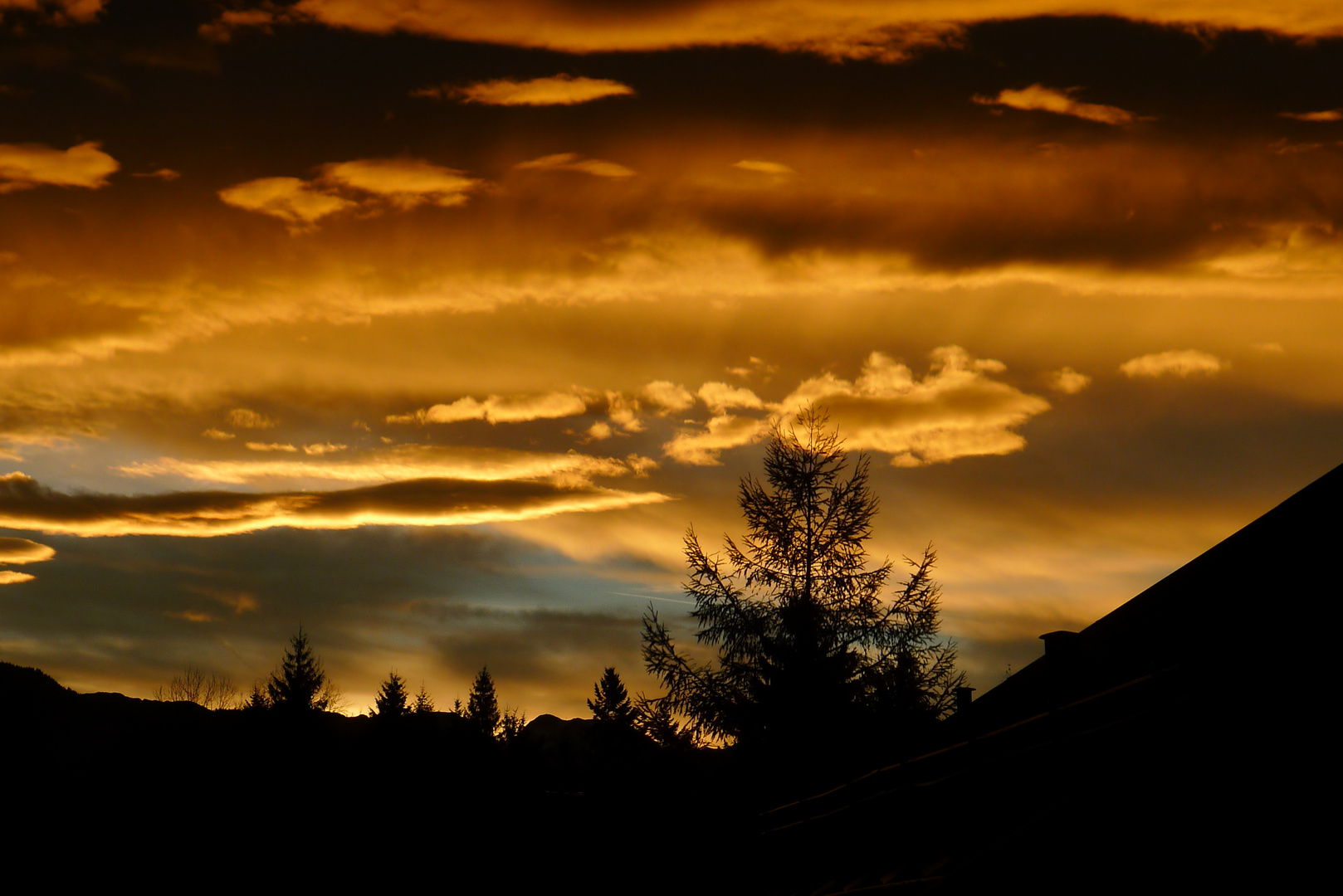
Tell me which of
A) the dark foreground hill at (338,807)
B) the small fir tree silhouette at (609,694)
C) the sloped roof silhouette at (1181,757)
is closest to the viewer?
the sloped roof silhouette at (1181,757)

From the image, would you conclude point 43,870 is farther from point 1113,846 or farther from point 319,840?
point 1113,846

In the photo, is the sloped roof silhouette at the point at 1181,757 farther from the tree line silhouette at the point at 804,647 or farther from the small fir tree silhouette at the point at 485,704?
the small fir tree silhouette at the point at 485,704

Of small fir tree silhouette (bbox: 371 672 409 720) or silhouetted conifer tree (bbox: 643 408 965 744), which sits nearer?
silhouetted conifer tree (bbox: 643 408 965 744)

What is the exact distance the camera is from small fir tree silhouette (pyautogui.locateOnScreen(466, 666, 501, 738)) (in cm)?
8419

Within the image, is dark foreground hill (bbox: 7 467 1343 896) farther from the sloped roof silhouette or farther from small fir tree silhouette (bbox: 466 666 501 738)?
small fir tree silhouette (bbox: 466 666 501 738)

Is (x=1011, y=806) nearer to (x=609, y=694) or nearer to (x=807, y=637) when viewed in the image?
(x=807, y=637)

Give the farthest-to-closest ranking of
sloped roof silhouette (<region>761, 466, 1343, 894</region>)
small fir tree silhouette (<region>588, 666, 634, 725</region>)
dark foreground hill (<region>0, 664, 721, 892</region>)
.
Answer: small fir tree silhouette (<region>588, 666, 634, 725</region>) → dark foreground hill (<region>0, 664, 721, 892</region>) → sloped roof silhouette (<region>761, 466, 1343, 894</region>)

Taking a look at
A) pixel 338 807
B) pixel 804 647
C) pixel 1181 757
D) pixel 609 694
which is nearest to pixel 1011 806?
pixel 1181 757

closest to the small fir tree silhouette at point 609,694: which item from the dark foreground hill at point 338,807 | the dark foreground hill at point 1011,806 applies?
the dark foreground hill at point 338,807

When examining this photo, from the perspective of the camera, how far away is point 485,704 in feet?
285

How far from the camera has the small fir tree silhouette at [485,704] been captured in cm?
8419

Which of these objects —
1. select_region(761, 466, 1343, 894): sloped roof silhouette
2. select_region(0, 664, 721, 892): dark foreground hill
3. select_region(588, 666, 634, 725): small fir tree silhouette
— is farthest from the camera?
select_region(588, 666, 634, 725): small fir tree silhouette

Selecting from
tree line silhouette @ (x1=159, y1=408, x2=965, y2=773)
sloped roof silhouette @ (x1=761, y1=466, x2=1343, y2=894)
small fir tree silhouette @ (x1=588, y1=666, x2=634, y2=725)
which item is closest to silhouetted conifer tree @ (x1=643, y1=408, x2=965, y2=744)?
tree line silhouette @ (x1=159, y1=408, x2=965, y2=773)

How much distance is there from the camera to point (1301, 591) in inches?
240
